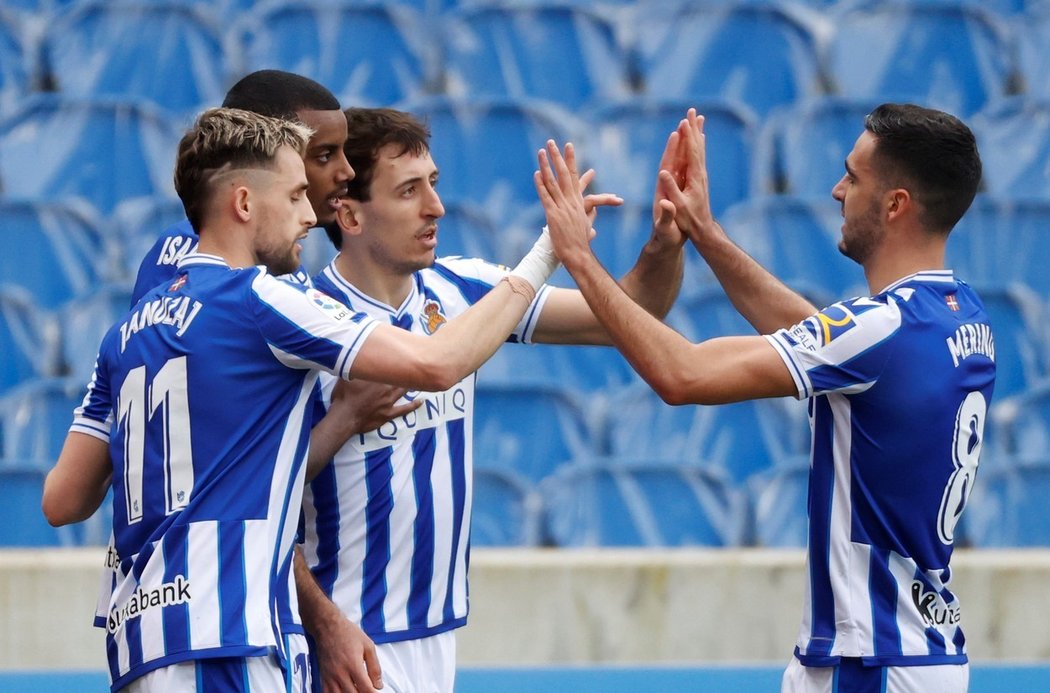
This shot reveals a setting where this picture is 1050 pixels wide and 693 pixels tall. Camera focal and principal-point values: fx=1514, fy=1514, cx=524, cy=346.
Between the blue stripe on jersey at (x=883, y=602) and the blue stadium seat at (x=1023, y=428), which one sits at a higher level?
the blue stadium seat at (x=1023, y=428)

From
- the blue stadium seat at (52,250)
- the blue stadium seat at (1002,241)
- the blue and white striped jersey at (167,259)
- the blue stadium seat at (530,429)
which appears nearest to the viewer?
the blue and white striped jersey at (167,259)

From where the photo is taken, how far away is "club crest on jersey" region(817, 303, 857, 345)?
295 centimetres

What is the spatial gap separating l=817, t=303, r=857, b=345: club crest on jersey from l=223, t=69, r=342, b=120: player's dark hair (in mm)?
1185

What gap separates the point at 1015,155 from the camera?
7.11 m

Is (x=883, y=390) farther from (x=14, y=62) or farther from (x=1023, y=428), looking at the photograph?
(x=14, y=62)

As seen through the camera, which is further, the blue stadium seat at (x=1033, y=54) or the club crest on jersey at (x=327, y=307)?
the blue stadium seat at (x=1033, y=54)

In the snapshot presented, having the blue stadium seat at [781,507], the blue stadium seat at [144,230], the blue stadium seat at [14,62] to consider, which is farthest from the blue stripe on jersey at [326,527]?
the blue stadium seat at [14,62]

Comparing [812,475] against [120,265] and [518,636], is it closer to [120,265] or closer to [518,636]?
[518,636]

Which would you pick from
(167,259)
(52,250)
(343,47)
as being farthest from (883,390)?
(343,47)

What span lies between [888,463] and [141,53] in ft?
17.0

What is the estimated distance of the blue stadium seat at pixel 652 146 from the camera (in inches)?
268

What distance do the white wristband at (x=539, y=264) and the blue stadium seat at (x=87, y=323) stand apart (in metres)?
3.21

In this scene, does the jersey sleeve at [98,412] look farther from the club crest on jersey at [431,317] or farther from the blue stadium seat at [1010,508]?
the blue stadium seat at [1010,508]

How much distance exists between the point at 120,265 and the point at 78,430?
11.5ft
